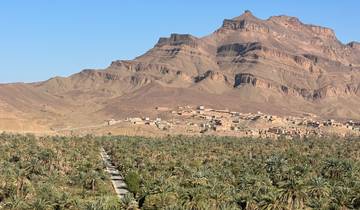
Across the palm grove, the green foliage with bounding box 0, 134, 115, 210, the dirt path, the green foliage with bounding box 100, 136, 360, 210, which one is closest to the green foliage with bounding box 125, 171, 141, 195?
the palm grove

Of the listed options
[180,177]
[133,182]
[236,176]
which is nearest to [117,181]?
[133,182]

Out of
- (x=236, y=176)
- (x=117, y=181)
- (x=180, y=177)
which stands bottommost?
(x=117, y=181)

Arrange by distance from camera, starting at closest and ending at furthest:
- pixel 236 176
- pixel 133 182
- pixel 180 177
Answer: pixel 180 177 < pixel 133 182 < pixel 236 176

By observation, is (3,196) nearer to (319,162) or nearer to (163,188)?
(163,188)

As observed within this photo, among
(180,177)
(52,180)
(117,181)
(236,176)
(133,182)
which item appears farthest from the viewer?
(117,181)

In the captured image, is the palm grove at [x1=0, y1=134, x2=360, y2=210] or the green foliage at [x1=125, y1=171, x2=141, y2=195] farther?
the green foliage at [x1=125, y1=171, x2=141, y2=195]

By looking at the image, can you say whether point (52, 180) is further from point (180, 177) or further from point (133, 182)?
point (180, 177)

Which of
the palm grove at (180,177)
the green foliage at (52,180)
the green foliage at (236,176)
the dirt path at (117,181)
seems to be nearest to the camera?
the green foliage at (236,176)

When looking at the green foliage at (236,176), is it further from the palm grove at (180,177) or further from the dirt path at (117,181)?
the dirt path at (117,181)

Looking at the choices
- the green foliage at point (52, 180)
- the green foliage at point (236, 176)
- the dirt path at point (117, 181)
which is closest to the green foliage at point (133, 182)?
the green foliage at point (236, 176)

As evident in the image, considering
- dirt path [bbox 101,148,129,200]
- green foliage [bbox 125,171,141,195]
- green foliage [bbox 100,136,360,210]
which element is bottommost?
dirt path [bbox 101,148,129,200]

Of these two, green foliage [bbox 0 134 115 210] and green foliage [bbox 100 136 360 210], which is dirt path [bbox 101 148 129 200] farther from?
green foliage [bbox 0 134 115 210]

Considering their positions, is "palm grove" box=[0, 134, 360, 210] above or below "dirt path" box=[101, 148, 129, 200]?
above

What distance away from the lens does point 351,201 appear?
54.2 metres
